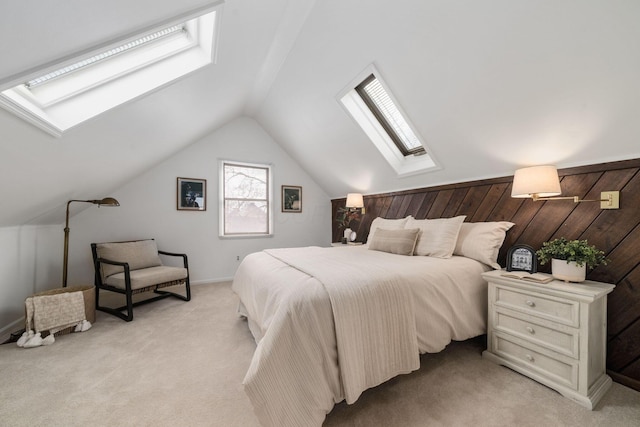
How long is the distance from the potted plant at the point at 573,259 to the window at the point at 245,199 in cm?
398

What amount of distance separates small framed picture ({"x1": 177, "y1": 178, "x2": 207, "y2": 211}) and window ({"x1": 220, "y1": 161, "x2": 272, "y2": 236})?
0.95ft

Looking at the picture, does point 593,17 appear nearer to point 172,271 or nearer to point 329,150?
point 329,150

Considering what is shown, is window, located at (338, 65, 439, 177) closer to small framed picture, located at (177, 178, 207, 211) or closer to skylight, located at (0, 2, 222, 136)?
skylight, located at (0, 2, 222, 136)

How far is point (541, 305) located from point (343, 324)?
1.42 m

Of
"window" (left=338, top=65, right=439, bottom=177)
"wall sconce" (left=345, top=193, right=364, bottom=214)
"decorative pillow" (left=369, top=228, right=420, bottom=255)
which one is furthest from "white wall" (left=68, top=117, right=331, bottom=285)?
"decorative pillow" (left=369, top=228, right=420, bottom=255)

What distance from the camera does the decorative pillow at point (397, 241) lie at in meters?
2.59

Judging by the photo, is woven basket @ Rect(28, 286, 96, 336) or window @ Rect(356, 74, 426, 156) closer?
woven basket @ Rect(28, 286, 96, 336)

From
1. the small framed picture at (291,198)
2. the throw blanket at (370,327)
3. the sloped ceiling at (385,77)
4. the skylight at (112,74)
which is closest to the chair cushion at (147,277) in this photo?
the sloped ceiling at (385,77)

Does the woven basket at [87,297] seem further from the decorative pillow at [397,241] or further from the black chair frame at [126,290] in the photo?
the decorative pillow at [397,241]

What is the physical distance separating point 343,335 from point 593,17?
2.18 metres

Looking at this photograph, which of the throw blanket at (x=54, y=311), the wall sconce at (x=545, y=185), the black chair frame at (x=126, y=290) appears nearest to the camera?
the wall sconce at (x=545, y=185)

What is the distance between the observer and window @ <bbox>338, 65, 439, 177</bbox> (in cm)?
298

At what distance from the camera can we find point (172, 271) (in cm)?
312

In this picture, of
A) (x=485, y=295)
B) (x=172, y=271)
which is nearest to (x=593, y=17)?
(x=485, y=295)
